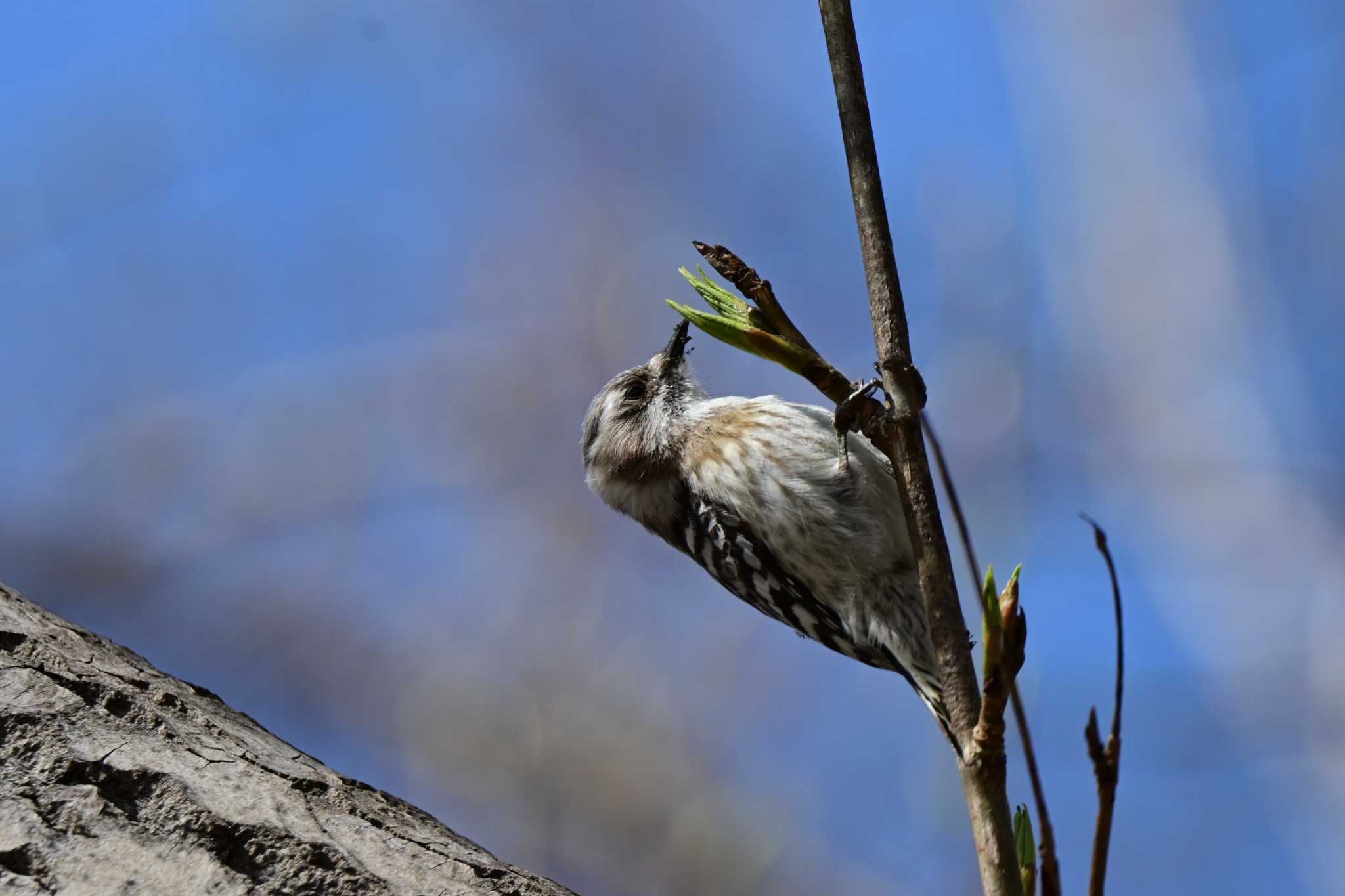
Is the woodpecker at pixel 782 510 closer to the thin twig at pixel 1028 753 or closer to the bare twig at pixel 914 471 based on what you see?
the bare twig at pixel 914 471

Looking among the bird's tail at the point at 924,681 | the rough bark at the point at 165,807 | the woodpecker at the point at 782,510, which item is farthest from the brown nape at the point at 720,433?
→ the rough bark at the point at 165,807

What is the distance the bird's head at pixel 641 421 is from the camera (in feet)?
13.6

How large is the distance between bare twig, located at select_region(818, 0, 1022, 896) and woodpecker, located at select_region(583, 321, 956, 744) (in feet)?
4.97

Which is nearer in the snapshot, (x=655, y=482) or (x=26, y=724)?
(x=26, y=724)

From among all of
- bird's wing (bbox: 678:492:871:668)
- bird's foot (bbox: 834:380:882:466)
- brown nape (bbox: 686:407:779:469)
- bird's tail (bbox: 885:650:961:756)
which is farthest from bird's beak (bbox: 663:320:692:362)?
bird's foot (bbox: 834:380:882:466)

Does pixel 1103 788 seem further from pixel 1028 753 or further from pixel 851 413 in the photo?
pixel 851 413

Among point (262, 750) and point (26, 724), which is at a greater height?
point (262, 750)

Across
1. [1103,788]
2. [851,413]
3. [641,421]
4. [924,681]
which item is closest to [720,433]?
[641,421]

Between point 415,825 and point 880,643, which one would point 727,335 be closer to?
point 415,825

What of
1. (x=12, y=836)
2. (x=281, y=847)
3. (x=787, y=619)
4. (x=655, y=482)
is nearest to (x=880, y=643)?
(x=787, y=619)

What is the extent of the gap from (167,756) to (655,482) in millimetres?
2463

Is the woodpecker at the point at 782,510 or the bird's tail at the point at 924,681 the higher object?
the woodpecker at the point at 782,510

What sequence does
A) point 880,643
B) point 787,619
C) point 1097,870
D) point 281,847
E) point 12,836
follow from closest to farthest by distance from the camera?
point 1097,870 < point 12,836 < point 281,847 < point 880,643 < point 787,619

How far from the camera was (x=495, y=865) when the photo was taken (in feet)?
6.16
